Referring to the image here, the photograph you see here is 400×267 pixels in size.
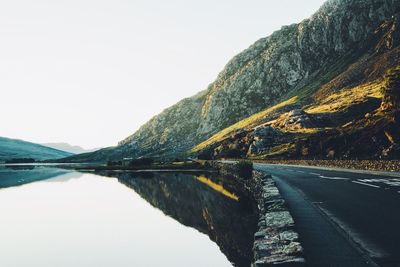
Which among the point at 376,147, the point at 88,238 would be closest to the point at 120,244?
the point at 88,238

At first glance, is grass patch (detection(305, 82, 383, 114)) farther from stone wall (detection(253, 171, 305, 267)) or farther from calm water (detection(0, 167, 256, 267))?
stone wall (detection(253, 171, 305, 267))

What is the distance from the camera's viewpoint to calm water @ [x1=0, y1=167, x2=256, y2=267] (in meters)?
21.4

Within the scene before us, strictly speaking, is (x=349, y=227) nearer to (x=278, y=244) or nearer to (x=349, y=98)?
(x=278, y=244)

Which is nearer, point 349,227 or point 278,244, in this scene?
point 278,244

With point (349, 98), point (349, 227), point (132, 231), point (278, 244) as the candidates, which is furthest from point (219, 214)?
point (349, 98)

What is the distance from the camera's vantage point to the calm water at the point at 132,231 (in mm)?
21359

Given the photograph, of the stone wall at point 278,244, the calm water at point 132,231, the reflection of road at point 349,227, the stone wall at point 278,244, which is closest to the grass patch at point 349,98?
the calm water at point 132,231

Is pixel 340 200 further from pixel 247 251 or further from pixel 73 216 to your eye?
pixel 73 216

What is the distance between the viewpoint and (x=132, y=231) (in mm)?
29594

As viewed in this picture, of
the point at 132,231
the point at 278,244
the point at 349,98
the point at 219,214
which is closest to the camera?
the point at 278,244

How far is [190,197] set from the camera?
152 ft

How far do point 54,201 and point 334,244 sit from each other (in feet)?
155

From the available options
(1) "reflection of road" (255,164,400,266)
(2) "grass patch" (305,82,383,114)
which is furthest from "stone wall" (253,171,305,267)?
(2) "grass patch" (305,82,383,114)

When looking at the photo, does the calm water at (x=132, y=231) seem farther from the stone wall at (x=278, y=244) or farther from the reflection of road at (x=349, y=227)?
the stone wall at (x=278, y=244)
